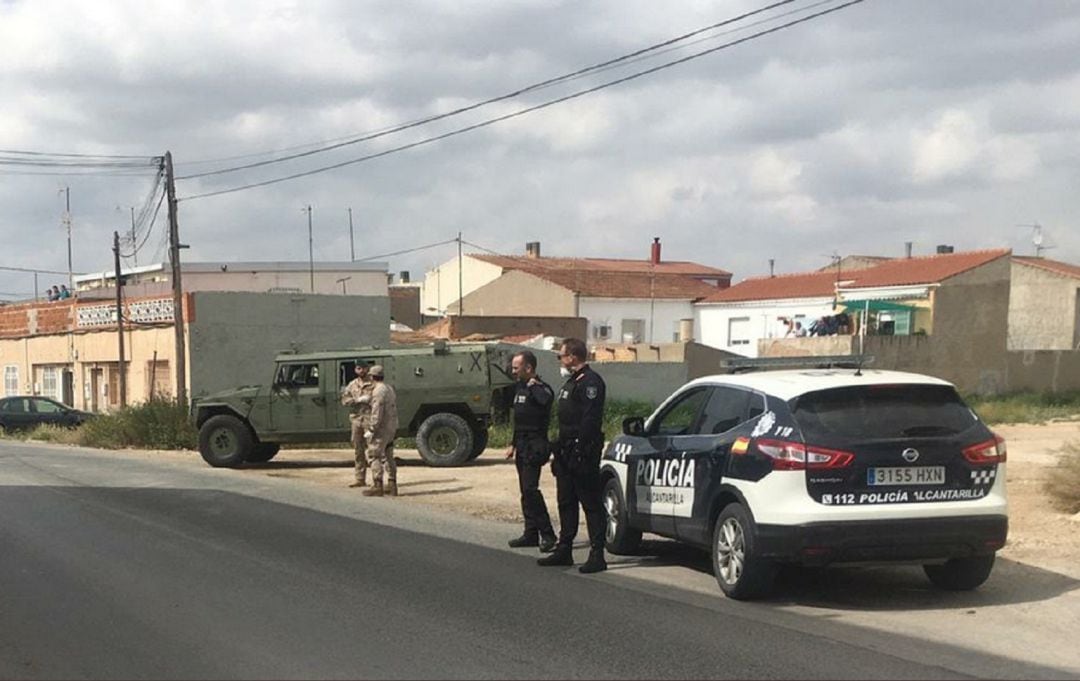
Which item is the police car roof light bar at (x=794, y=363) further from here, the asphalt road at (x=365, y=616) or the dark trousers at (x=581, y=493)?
the asphalt road at (x=365, y=616)

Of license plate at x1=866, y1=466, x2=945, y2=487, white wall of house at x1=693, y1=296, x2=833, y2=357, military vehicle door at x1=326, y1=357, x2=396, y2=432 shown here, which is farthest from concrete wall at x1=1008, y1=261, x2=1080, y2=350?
license plate at x1=866, y1=466, x2=945, y2=487

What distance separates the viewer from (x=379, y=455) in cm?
1320

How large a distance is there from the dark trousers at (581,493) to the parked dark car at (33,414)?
81.7ft

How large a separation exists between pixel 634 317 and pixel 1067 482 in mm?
43667

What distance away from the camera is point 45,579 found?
26.5 feet

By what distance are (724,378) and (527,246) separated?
70054 millimetres

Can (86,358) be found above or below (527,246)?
below

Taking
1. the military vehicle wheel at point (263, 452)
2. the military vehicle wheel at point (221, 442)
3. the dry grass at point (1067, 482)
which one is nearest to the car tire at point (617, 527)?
the dry grass at point (1067, 482)

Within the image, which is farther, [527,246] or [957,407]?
[527,246]

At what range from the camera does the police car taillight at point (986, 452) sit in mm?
6859

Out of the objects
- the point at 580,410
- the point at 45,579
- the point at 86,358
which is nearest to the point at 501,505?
the point at 580,410

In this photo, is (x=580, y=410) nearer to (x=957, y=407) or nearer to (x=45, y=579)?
(x=957, y=407)

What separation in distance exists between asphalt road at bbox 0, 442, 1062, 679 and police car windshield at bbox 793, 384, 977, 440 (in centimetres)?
128

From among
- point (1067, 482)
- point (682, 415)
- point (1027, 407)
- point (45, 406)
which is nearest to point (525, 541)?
point (682, 415)
